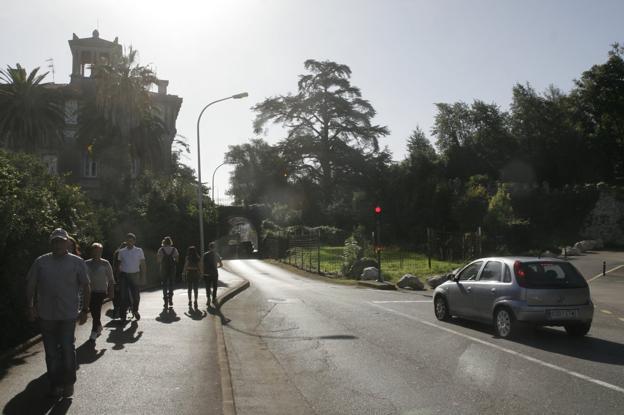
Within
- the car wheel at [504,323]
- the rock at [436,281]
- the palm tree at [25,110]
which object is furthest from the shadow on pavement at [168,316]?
the palm tree at [25,110]

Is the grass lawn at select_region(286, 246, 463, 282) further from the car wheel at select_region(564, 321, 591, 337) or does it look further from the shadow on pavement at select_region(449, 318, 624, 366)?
the car wheel at select_region(564, 321, 591, 337)

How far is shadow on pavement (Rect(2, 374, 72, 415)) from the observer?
6443 millimetres

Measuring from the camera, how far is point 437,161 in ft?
210

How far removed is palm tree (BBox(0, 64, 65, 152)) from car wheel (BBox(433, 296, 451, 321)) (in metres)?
33.1

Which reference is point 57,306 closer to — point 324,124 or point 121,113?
point 121,113

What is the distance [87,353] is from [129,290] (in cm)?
333

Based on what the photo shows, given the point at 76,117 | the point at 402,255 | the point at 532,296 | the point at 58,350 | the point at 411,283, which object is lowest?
the point at 411,283

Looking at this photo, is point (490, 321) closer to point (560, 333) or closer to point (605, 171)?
point (560, 333)

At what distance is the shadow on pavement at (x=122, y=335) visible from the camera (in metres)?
10.7

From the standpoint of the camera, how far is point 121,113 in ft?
123

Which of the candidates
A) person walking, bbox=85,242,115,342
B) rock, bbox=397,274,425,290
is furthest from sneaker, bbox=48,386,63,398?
rock, bbox=397,274,425,290

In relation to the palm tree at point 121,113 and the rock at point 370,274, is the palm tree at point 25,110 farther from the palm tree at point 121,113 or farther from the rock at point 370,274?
the rock at point 370,274

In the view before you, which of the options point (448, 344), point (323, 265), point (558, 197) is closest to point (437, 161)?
point (558, 197)

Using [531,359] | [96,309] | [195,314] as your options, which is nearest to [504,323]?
[531,359]
